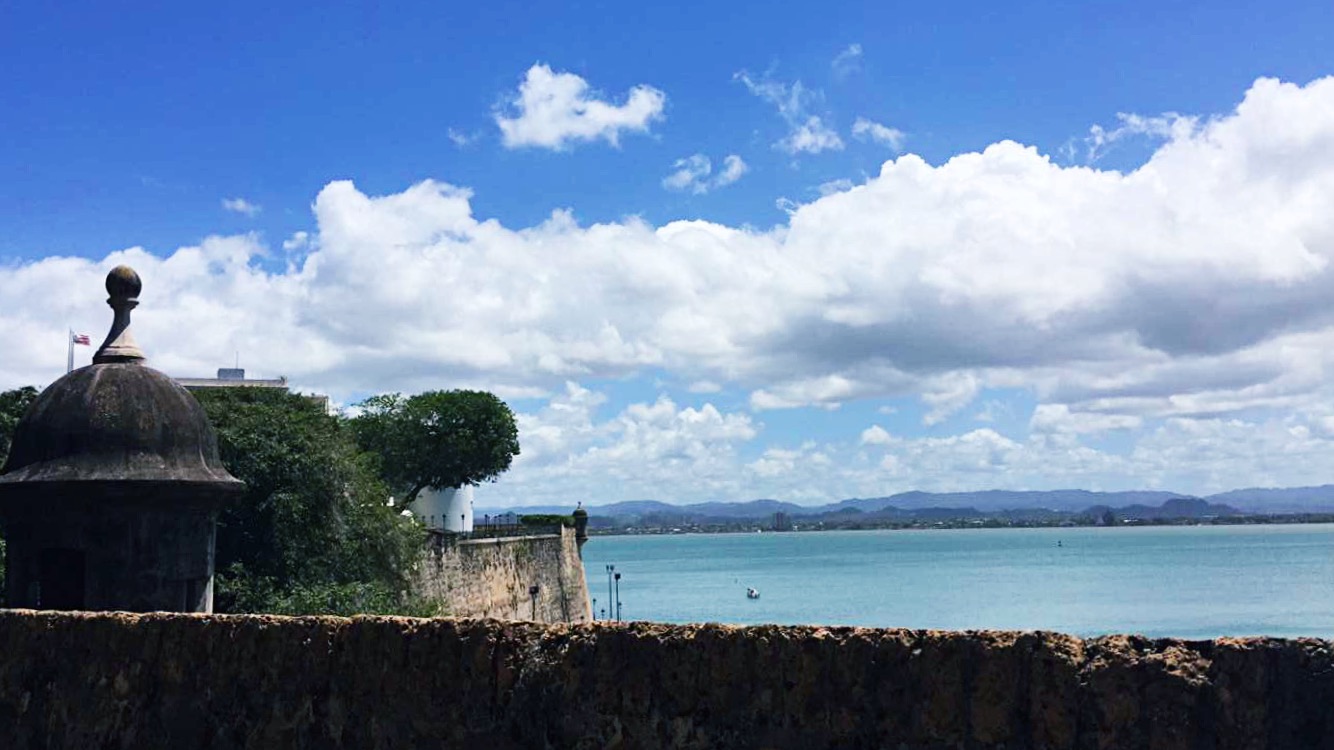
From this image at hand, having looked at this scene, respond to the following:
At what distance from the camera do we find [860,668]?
6.29m

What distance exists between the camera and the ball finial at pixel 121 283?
11.7 meters

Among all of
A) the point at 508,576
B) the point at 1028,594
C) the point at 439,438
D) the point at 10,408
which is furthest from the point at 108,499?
the point at 1028,594

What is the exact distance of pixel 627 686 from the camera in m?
6.80

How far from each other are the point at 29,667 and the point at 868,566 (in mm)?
152599

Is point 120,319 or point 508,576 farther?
point 508,576

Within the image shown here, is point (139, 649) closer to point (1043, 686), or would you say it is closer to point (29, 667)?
point (29, 667)

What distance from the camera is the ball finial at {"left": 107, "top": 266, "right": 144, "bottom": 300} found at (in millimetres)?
11672

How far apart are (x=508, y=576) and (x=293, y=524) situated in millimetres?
24759

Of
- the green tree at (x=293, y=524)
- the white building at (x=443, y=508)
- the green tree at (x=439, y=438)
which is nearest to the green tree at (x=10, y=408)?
the green tree at (x=293, y=524)

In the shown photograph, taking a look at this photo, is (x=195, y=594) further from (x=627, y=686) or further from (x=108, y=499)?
(x=627, y=686)

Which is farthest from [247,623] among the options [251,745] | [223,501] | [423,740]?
[223,501]

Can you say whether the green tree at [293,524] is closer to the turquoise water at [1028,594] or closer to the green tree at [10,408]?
the green tree at [10,408]

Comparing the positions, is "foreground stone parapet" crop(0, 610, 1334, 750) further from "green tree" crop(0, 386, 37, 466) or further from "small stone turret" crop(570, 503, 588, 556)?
"small stone turret" crop(570, 503, 588, 556)

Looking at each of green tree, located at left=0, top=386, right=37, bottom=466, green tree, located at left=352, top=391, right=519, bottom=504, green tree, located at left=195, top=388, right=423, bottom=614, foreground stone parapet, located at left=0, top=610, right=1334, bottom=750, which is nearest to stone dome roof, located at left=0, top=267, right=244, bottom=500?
foreground stone parapet, located at left=0, top=610, right=1334, bottom=750
